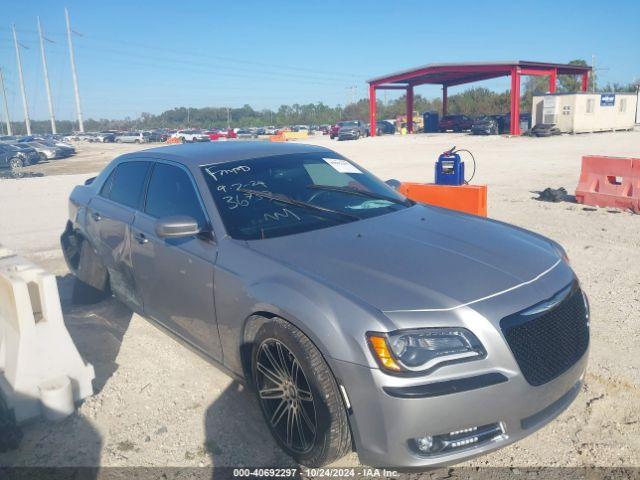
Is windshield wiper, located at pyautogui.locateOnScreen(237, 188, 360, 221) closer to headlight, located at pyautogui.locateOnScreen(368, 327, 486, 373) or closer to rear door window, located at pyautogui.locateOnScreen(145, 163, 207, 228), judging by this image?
rear door window, located at pyautogui.locateOnScreen(145, 163, 207, 228)

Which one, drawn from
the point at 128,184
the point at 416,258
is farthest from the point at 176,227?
the point at 128,184

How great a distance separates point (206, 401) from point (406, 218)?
72.7 inches

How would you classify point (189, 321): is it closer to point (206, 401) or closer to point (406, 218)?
point (206, 401)

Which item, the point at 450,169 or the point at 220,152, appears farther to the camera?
the point at 450,169

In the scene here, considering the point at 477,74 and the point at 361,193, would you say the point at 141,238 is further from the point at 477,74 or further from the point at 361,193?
the point at 477,74

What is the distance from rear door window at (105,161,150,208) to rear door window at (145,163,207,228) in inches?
6.4

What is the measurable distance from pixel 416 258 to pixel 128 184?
2.79 meters

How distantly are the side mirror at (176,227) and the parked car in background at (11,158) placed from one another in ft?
91.0

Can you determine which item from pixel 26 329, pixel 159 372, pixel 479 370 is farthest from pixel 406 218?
pixel 26 329

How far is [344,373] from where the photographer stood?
2551mm

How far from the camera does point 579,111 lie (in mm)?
36938

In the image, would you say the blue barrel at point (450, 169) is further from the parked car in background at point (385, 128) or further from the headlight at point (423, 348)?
the parked car in background at point (385, 128)

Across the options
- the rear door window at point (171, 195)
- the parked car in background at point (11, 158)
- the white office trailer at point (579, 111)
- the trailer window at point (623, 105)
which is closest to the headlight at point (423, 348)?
the rear door window at point (171, 195)

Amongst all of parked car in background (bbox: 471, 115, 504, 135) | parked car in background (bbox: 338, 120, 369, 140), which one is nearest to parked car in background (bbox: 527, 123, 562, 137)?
parked car in background (bbox: 471, 115, 504, 135)
